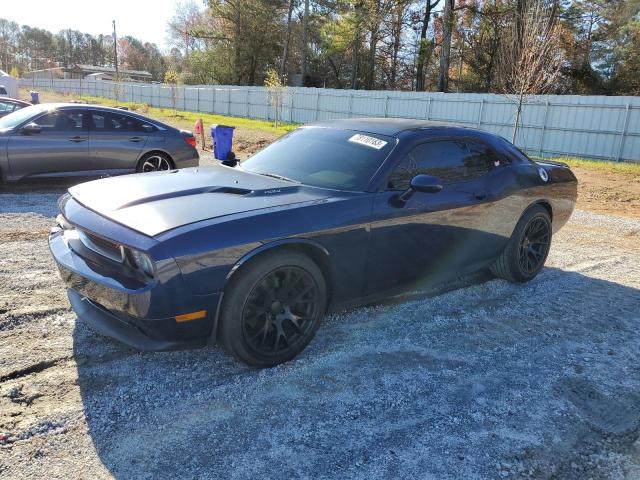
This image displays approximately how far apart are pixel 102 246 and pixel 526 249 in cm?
396

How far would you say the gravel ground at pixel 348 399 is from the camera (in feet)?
8.53

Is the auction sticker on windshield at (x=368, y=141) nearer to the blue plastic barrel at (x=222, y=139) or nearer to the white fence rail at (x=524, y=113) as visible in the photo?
the blue plastic barrel at (x=222, y=139)

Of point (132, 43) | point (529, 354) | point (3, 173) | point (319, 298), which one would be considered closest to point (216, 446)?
point (319, 298)

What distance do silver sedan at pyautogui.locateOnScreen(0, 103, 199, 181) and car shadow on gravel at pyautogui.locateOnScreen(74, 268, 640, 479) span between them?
5.24 metres

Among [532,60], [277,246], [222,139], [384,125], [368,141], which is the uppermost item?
[532,60]

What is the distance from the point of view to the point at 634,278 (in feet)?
18.8

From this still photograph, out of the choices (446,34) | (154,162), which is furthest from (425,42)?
(154,162)

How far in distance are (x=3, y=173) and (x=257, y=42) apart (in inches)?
1782

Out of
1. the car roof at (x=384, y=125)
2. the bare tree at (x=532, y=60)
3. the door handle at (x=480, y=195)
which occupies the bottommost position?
the door handle at (x=480, y=195)

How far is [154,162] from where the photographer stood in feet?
30.0

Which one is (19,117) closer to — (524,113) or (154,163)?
(154,163)

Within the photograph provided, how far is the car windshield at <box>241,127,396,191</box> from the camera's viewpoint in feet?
12.9

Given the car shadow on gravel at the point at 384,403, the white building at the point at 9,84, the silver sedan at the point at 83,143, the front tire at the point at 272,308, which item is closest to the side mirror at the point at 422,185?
the front tire at the point at 272,308

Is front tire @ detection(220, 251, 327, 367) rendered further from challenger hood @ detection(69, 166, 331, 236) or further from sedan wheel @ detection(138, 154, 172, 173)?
sedan wheel @ detection(138, 154, 172, 173)
